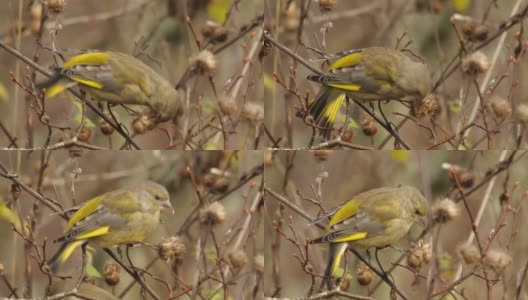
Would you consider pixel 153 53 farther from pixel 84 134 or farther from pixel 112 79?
pixel 84 134

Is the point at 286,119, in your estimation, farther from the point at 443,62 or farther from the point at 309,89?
the point at 443,62

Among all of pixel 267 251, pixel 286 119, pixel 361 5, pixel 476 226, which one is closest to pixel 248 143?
pixel 286 119

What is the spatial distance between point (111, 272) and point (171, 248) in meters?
0.22

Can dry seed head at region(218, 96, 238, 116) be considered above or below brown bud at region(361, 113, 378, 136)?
above

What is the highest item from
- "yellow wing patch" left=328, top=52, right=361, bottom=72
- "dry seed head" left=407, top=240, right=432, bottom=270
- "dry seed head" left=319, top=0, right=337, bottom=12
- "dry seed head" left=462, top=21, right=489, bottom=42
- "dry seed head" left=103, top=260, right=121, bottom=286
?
"dry seed head" left=319, top=0, right=337, bottom=12

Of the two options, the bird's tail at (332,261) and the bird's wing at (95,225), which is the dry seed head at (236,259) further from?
the bird's wing at (95,225)

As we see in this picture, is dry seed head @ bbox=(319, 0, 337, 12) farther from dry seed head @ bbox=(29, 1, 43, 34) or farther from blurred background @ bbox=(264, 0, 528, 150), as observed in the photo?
dry seed head @ bbox=(29, 1, 43, 34)

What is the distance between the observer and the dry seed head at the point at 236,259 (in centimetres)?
357

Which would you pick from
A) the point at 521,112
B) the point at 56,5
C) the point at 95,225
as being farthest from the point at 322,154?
the point at 56,5

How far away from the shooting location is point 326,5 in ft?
11.6

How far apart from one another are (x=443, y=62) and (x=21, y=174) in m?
1.47

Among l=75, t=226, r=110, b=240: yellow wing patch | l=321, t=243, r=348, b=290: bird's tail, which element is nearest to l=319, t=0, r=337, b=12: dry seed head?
l=321, t=243, r=348, b=290: bird's tail

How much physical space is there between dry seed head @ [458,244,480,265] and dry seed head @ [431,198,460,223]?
0.35 feet

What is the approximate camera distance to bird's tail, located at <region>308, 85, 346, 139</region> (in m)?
3.54
